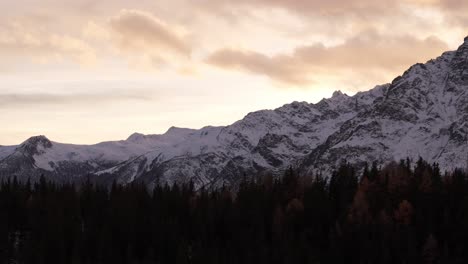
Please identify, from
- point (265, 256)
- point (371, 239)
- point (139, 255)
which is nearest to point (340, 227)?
point (371, 239)

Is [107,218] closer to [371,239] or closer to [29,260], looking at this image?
Result: [29,260]

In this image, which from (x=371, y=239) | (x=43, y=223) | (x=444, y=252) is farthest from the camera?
(x=43, y=223)

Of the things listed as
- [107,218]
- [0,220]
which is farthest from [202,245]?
[0,220]

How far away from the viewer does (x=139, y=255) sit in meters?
183

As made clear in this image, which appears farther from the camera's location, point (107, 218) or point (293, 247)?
point (107, 218)

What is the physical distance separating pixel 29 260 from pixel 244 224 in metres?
51.8

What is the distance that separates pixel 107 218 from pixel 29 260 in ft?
97.4

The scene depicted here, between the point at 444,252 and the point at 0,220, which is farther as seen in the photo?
the point at 0,220

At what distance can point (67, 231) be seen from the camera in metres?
185

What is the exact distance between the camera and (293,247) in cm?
17588

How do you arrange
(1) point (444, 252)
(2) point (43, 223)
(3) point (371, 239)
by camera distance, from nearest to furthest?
(1) point (444, 252)
(3) point (371, 239)
(2) point (43, 223)

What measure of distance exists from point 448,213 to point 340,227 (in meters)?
23.6

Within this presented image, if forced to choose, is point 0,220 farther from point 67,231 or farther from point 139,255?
point 139,255

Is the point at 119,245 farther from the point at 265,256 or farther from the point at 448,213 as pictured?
the point at 448,213
